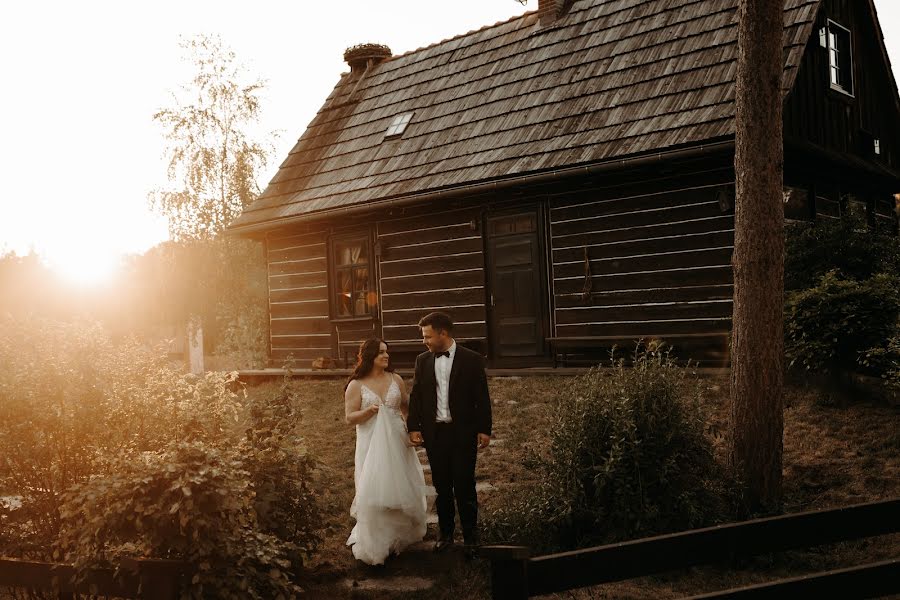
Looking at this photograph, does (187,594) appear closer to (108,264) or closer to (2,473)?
(2,473)

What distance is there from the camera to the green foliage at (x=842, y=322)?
8914mm

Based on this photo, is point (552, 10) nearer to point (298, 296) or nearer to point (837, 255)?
point (298, 296)

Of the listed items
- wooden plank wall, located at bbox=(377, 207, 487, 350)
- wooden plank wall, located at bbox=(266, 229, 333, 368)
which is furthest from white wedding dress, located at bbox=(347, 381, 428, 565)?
wooden plank wall, located at bbox=(266, 229, 333, 368)

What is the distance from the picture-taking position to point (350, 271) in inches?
655

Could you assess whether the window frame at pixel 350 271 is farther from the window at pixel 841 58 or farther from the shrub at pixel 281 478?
the shrub at pixel 281 478

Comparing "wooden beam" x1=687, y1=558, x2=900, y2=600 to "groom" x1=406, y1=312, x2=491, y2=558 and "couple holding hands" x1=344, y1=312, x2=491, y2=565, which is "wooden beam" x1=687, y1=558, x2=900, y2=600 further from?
"groom" x1=406, y1=312, x2=491, y2=558

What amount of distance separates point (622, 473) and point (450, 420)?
1363 mm

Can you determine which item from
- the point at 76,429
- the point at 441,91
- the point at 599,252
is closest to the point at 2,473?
the point at 76,429

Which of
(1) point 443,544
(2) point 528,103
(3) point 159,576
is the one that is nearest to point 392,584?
(1) point 443,544

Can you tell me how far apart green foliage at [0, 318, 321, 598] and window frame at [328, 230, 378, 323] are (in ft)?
31.8

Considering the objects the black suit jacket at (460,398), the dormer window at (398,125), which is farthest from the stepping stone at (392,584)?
the dormer window at (398,125)

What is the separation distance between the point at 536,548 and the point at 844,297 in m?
4.77

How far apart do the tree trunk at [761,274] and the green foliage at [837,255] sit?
12.0 feet

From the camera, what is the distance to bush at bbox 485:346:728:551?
6.09 meters
